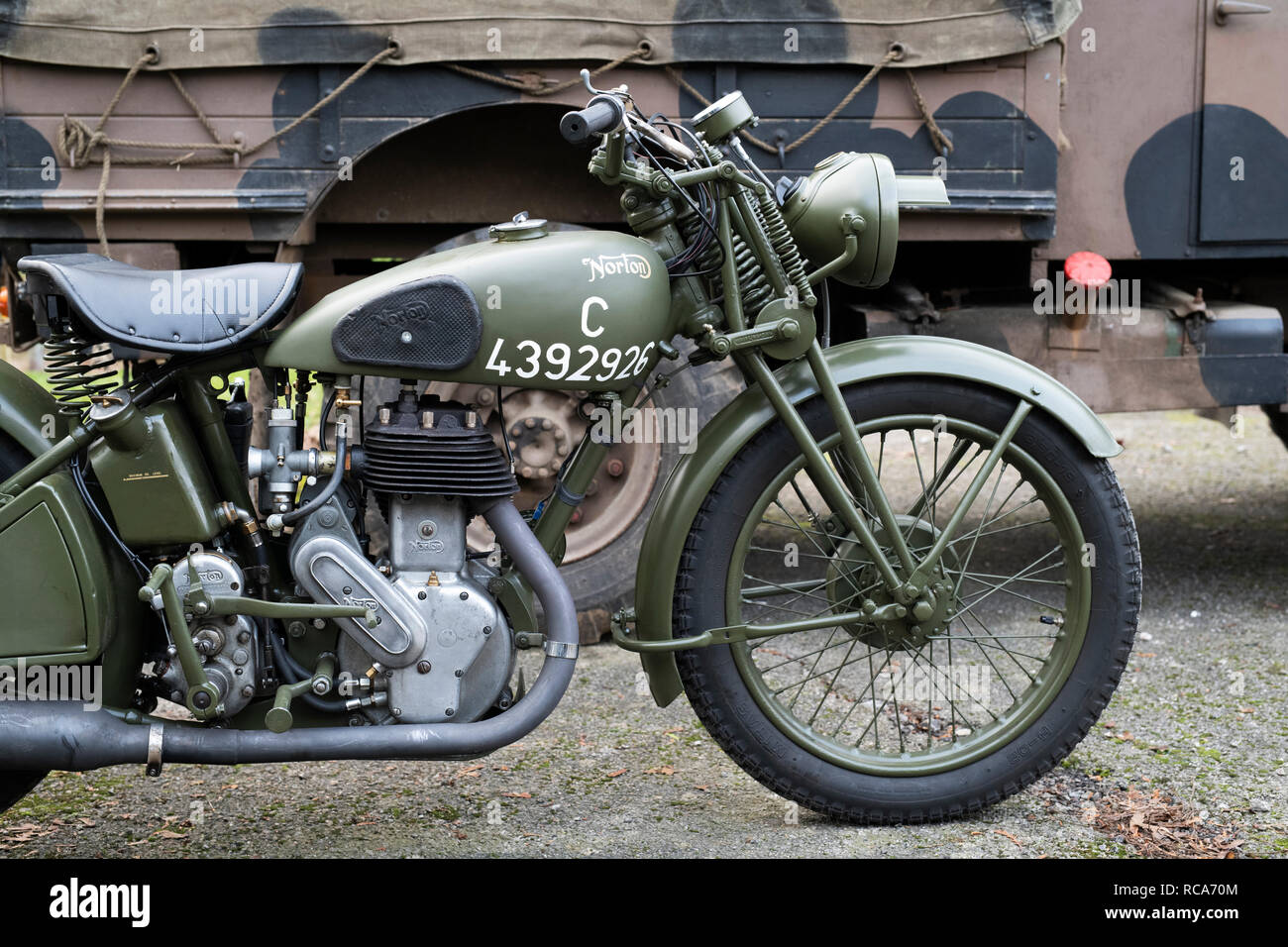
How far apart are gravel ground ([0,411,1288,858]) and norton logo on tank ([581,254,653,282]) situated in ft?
4.01

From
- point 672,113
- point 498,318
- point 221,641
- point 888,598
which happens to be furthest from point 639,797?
point 672,113

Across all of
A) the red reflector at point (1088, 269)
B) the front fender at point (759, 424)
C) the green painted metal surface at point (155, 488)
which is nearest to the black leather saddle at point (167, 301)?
the green painted metal surface at point (155, 488)

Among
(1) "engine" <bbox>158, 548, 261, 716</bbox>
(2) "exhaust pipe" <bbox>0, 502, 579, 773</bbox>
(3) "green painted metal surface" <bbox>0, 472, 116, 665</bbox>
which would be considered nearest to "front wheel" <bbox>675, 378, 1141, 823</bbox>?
(2) "exhaust pipe" <bbox>0, 502, 579, 773</bbox>

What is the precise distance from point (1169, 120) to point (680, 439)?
1934mm

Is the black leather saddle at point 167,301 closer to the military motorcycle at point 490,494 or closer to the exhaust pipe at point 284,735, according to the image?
the military motorcycle at point 490,494

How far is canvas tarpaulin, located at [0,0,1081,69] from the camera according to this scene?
385 cm

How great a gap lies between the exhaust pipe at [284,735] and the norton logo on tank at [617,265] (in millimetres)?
494

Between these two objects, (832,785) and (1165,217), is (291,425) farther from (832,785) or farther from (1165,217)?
(1165,217)

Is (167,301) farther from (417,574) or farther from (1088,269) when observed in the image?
(1088,269)

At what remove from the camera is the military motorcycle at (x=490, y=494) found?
2.50 metres

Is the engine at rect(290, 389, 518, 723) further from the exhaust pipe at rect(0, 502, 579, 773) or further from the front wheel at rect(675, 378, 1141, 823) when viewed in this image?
the front wheel at rect(675, 378, 1141, 823)

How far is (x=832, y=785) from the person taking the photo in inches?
111
